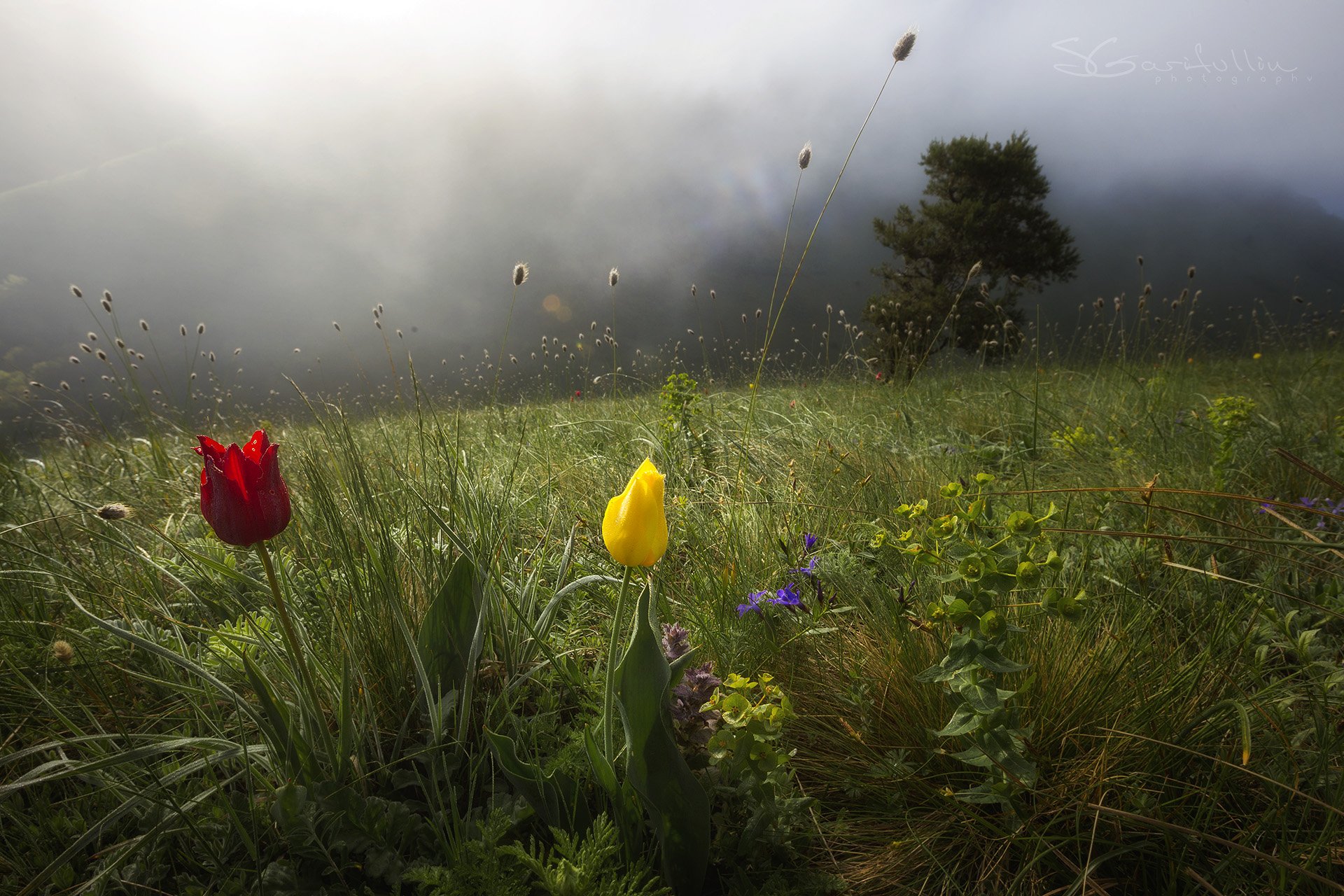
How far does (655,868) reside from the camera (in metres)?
0.85

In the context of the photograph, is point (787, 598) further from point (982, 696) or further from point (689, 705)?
point (982, 696)

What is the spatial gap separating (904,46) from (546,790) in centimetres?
246

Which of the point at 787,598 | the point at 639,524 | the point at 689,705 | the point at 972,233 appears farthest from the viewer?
the point at 972,233

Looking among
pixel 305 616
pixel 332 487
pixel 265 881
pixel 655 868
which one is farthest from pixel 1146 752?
pixel 332 487

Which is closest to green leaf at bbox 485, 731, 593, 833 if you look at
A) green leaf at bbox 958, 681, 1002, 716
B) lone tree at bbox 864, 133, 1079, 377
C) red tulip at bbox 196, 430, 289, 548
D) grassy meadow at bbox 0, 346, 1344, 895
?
grassy meadow at bbox 0, 346, 1344, 895

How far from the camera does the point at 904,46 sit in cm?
205

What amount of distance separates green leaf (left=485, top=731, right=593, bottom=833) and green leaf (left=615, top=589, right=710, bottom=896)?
4.9 inches

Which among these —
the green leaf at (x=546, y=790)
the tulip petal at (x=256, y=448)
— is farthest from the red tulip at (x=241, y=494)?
the green leaf at (x=546, y=790)

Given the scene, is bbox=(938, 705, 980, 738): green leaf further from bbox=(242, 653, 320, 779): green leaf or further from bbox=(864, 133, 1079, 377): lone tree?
bbox=(864, 133, 1079, 377): lone tree

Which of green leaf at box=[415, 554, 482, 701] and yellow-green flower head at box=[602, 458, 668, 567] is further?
green leaf at box=[415, 554, 482, 701]

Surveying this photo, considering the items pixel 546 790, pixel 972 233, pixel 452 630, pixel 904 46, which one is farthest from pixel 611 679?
pixel 972 233

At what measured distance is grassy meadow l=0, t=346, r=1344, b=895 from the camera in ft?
2.64

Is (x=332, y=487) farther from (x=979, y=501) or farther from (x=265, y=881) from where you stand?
(x=979, y=501)

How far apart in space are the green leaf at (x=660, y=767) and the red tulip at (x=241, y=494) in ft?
1.75
